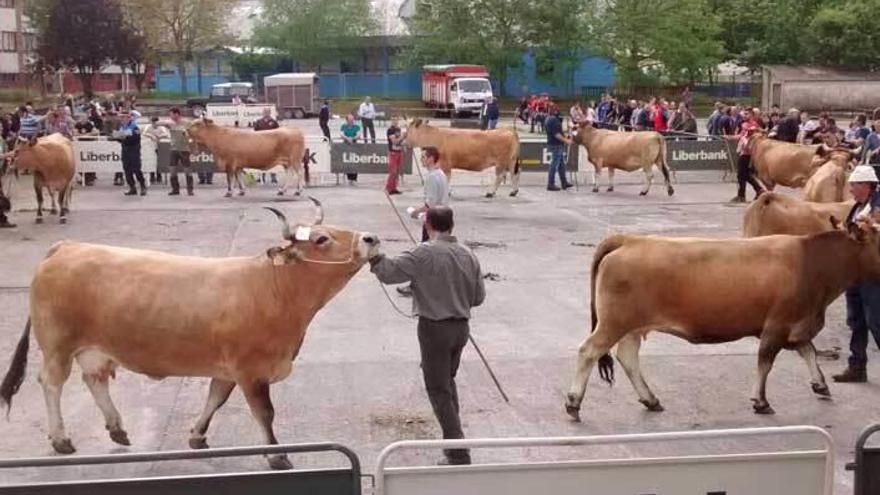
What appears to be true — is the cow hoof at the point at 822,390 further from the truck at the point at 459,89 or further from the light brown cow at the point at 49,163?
the truck at the point at 459,89

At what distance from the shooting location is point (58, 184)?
19438 mm

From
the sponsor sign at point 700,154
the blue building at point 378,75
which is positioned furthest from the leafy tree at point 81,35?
the sponsor sign at point 700,154

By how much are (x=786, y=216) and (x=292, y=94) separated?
4577 cm

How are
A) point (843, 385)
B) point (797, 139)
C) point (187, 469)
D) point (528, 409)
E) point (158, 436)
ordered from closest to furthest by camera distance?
point (187, 469)
point (158, 436)
point (528, 409)
point (843, 385)
point (797, 139)

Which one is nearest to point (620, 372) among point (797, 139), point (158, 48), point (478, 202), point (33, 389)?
point (33, 389)

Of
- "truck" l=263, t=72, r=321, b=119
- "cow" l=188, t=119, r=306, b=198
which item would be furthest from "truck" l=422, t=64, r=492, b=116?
"cow" l=188, t=119, r=306, b=198

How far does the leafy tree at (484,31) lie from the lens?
6131 cm

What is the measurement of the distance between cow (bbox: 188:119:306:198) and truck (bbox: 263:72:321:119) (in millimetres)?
32969

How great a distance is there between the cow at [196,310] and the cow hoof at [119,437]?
1.02 feet

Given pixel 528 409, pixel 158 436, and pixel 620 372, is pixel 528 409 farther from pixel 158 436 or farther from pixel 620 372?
pixel 158 436

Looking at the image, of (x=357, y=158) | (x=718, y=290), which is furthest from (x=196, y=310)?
(x=357, y=158)

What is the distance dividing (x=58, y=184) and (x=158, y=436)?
12.2 metres

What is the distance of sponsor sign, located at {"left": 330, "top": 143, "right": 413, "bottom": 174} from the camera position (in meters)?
25.5

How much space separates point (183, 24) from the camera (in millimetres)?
70875
